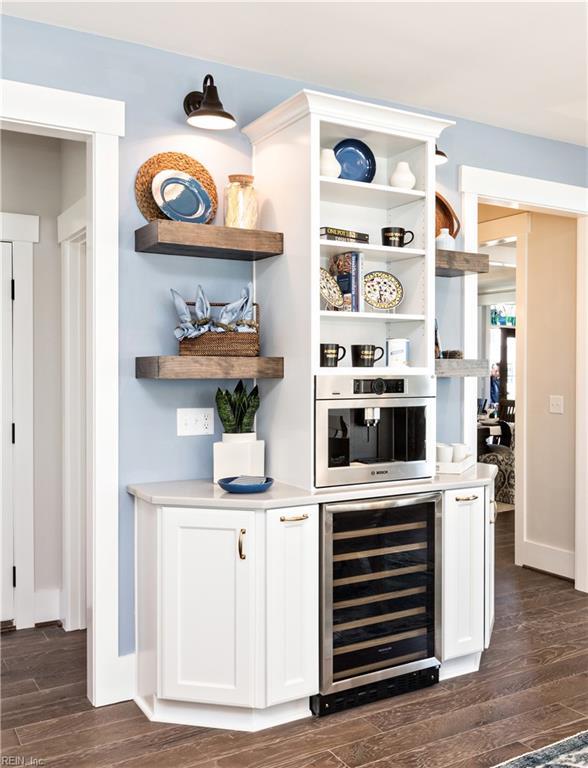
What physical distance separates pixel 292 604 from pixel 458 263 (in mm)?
1823

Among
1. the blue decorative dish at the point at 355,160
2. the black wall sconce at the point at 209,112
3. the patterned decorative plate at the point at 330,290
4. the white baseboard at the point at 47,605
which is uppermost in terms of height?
the black wall sconce at the point at 209,112

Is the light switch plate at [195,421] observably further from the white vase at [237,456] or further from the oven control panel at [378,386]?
the oven control panel at [378,386]

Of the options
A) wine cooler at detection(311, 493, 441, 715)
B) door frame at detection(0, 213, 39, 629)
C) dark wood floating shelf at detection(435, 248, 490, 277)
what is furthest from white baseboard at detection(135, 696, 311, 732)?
dark wood floating shelf at detection(435, 248, 490, 277)

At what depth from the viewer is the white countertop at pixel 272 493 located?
2.72 meters

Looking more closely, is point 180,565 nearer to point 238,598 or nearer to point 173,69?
point 238,598

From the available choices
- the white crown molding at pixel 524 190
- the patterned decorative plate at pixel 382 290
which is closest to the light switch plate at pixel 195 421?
the patterned decorative plate at pixel 382 290

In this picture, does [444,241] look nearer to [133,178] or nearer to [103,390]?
[133,178]

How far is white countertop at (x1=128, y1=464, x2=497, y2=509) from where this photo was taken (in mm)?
2721

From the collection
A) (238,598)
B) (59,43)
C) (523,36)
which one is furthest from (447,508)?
(59,43)

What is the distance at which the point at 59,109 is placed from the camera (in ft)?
9.36

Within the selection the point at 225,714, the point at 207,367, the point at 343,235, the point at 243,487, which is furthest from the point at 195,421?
the point at 225,714

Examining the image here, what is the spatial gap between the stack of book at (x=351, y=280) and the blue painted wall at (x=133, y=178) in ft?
1.48

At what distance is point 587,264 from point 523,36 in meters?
1.92

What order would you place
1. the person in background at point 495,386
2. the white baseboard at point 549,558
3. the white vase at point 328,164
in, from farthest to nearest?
the person in background at point 495,386, the white baseboard at point 549,558, the white vase at point 328,164
